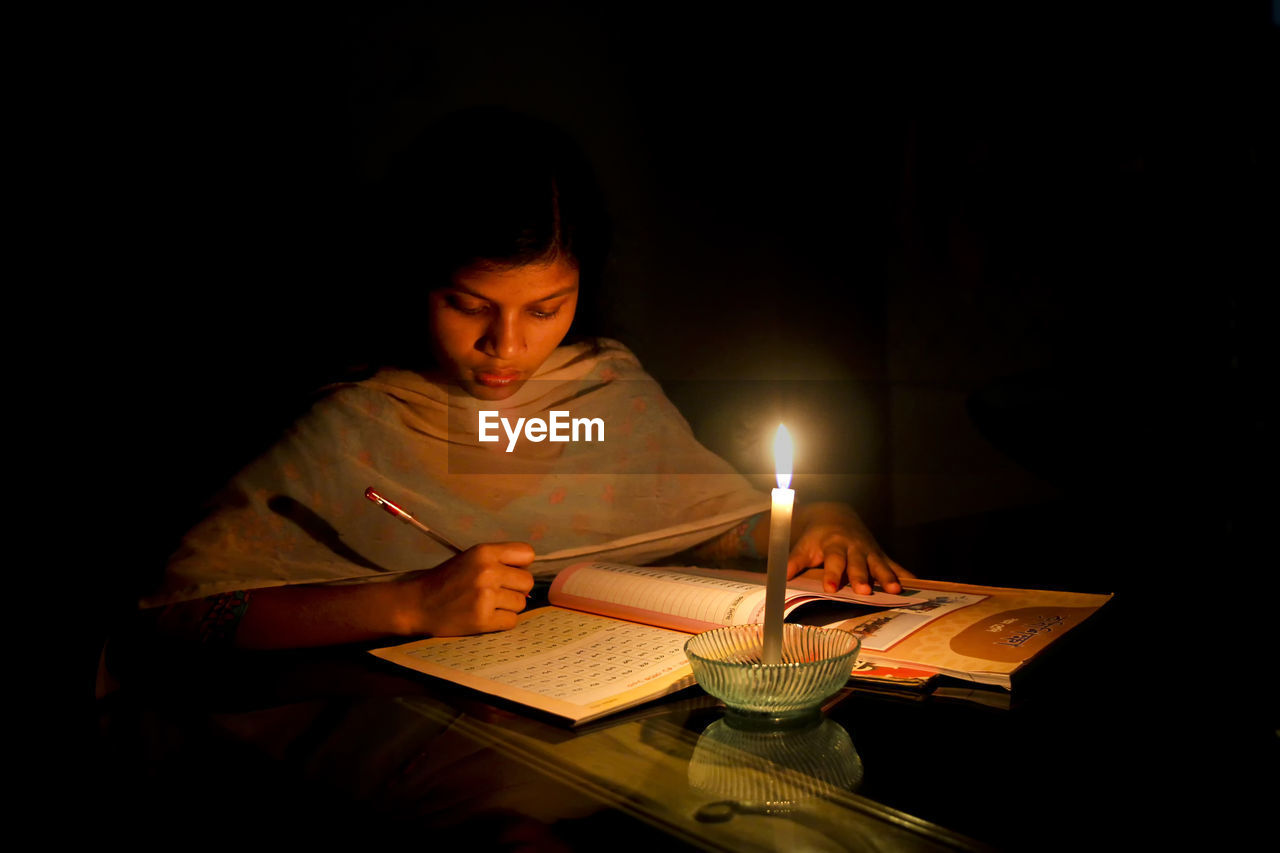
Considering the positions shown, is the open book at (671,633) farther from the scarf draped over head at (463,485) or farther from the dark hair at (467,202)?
the dark hair at (467,202)

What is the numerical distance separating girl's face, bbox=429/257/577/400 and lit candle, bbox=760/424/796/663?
0.63 m

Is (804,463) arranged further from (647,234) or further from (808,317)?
(647,234)

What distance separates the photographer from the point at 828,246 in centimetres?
158

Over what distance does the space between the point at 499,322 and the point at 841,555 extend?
567 millimetres

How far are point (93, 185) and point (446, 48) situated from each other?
49cm

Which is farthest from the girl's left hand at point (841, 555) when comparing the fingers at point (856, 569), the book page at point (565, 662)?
the book page at point (565, 662)

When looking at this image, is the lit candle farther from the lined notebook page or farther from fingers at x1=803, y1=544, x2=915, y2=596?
fingers at x1=803, y1=544, x2=915, y2=596

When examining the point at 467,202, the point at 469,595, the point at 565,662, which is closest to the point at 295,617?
the point at 469,595

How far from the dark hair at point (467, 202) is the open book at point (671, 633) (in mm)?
457

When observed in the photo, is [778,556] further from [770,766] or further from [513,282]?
[513,282]

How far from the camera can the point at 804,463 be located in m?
1.55

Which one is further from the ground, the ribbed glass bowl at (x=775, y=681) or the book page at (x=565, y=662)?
the ribbed glass bowl at (x=775, y=681)

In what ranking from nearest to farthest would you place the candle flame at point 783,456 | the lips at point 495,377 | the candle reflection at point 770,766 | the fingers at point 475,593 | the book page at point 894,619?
the candle reflection at point 770,766 < the candle flame at point 783,456 < the book page at point 894,619 < the fingers at point 475,593 < the lips at point 495,377

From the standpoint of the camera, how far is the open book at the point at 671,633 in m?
0.70
